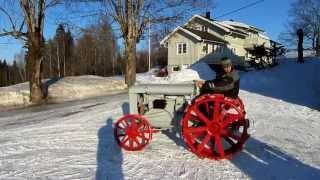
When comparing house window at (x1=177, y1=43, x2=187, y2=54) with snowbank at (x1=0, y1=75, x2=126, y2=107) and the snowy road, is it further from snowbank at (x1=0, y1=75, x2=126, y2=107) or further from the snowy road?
the snowy road

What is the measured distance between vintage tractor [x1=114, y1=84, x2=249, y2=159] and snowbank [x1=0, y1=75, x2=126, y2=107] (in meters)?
15.8

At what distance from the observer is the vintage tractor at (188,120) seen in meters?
8.99

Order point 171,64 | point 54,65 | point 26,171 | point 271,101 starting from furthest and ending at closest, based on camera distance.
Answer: point 54,65 < point 171,64 < point 271,101 < point 26,171

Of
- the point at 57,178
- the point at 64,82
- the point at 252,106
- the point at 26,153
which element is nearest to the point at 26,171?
the point at 57,178

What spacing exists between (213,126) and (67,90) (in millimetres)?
20094

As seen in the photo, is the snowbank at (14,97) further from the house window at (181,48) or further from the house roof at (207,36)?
the house roof at (207,36)

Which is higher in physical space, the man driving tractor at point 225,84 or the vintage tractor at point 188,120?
the man driving tractor at point 225,84

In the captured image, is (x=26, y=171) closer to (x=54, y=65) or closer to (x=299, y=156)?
(x=299, y=156)

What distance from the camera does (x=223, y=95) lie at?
916 cm

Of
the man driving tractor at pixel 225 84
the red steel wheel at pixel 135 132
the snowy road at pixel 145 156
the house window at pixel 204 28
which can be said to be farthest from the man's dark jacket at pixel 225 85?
the house window at pixel 204 28

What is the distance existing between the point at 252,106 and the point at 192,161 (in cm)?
864

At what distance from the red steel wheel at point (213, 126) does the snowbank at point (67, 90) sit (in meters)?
17.2

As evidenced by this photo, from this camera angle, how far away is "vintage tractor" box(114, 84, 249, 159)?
899 cm

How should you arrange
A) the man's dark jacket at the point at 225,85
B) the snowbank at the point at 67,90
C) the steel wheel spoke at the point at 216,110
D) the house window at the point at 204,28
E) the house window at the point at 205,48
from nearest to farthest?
the steel wheel spoke at the point at 216,110 → the man's dark jacket at the point at 225,85 → the snowbank at the point at 67,90 → the house window at the point at 205,48 → the house window at the point at 204,28
